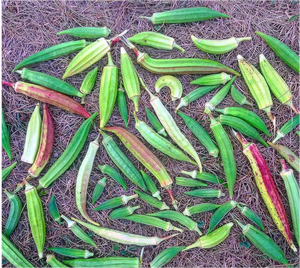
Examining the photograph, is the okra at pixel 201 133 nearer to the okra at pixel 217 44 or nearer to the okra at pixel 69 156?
the okra at pixel 217 44

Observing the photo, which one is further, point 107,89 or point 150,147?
point 150,147

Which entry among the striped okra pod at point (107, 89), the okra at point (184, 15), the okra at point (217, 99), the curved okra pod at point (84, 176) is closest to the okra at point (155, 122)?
the striped okra pod at point (107, 89)

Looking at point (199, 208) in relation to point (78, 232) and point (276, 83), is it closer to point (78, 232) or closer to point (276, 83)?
point (78, 232)

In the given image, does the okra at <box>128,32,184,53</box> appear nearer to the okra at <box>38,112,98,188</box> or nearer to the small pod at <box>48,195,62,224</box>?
the okra at <box>38,112,98,188</box>

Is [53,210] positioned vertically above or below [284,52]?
below

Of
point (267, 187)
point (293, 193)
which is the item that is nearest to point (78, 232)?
point (267, 187)

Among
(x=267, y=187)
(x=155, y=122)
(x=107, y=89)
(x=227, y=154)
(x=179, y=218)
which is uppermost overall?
(x=107, y=89)

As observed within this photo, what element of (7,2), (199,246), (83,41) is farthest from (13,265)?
(7,2)

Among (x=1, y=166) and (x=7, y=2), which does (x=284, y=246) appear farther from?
(x=7, y=2)
